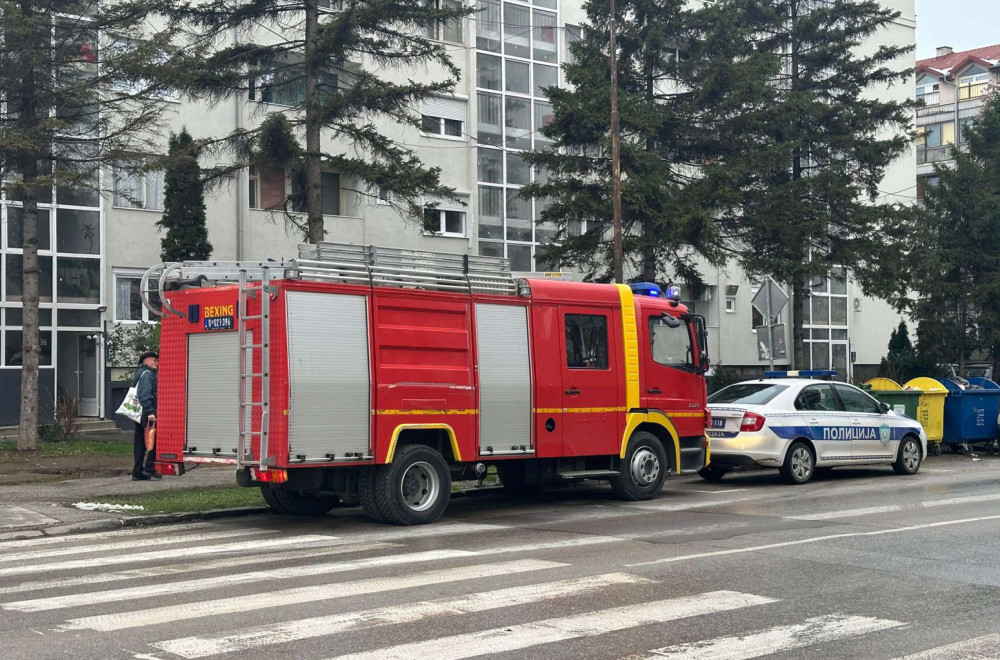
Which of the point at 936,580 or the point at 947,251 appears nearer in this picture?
the point at 936,580

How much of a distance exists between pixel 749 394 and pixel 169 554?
1009 cm

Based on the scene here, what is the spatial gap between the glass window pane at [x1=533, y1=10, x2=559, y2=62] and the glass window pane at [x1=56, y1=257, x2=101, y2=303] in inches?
619

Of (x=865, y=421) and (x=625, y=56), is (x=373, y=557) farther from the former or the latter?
(x=625, y=56)

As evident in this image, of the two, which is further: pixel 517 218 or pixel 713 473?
pixel 517 218

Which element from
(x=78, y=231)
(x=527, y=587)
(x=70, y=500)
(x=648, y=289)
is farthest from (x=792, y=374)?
(x=78, y=231)

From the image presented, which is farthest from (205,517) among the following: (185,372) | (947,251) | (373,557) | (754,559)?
(947,251)

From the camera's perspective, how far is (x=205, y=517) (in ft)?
44.8

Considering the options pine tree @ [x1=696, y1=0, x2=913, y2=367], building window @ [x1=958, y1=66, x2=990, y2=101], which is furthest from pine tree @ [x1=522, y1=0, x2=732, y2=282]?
building window @ [x1=958, y1=66, x2=990, y2=101]

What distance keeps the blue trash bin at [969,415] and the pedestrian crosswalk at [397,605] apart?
14.9 metres

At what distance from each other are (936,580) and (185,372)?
7.85m

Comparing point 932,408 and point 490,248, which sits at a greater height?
point 490,248

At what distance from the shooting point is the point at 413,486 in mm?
12656

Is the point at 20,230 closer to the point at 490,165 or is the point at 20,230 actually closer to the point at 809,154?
the point at 490,165

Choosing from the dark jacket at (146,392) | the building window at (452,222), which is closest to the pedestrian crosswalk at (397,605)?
the dark jacket at (146,392)
